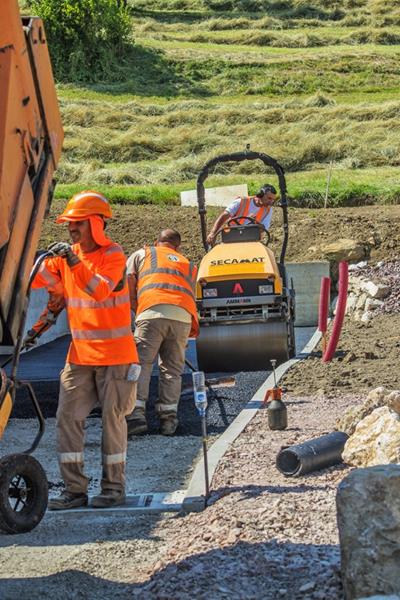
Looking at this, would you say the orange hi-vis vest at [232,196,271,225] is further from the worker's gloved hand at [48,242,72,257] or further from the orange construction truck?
the orange construction truck

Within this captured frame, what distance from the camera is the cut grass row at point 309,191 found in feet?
83.5

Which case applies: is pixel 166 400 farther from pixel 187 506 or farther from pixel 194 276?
pixel 187 506

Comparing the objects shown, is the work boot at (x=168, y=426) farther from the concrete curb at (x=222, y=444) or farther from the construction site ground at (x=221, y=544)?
the concrete curb at (x=222, y=444)

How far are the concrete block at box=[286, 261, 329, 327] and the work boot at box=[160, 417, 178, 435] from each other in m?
8.28

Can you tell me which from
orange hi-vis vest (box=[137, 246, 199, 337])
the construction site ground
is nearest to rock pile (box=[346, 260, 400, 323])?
orange hi-vis vest (box=[137, 246, 199, 337])

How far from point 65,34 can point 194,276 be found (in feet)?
142

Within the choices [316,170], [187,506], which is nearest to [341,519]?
[187,506]

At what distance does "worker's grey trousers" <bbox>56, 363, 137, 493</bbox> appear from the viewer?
774cm

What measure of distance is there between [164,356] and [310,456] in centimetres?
289

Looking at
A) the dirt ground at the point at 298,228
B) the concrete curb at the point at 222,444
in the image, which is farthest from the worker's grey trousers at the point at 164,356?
the dirt ground at the point at 298,228

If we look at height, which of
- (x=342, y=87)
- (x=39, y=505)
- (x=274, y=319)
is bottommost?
(x=342, y=87)

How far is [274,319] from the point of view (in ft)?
41.8

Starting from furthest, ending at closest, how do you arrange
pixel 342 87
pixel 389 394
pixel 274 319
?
pixel 342 87
pixel 274 319
pixel 389 394

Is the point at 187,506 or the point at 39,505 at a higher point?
the point at 39,505
